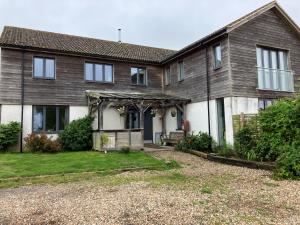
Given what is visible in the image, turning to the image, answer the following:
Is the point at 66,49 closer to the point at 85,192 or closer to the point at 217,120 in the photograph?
the point at 217,120

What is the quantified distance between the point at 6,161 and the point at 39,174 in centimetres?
373

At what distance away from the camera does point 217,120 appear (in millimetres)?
16125

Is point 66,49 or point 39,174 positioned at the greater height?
point 66,49

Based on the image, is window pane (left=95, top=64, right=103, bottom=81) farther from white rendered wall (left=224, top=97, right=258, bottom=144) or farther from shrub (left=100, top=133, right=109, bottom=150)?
white rendered wall (left=224, top=97, right=258, bottom=144)

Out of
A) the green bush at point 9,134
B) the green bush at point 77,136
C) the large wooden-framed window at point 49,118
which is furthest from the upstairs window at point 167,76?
the green bush at point 9,134

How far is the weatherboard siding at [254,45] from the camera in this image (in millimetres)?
15586

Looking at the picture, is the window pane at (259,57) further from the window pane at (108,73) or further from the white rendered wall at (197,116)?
the window pane at (108,73)

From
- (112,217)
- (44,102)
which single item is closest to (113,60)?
(44,102)

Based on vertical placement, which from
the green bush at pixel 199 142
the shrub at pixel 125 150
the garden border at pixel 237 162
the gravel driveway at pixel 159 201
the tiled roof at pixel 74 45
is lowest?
the gravel driveway at pixel 159 201

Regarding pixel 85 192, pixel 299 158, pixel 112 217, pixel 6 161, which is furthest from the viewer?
pixel 6 161

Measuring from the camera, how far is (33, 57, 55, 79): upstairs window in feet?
57.4

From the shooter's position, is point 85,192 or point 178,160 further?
point 178,160

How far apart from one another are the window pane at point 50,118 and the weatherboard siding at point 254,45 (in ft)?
35.0

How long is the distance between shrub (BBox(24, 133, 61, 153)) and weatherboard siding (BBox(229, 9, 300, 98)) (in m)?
10.2
